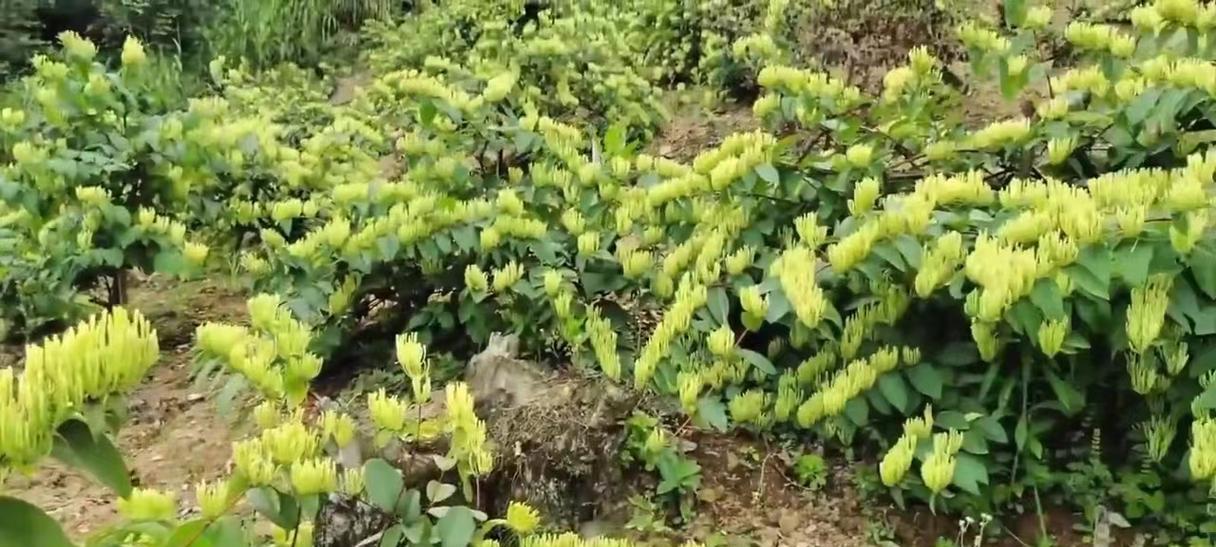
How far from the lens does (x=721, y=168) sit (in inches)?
90.8

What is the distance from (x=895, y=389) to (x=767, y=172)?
0.56 metres

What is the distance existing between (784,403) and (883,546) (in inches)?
13.2

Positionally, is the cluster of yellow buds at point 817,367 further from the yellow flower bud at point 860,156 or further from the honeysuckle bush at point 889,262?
the yellow flower bud at point 860,156

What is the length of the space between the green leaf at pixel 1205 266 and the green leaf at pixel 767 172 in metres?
0.84

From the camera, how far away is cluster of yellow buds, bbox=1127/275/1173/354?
5.55 ft

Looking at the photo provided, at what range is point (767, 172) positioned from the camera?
228 cm

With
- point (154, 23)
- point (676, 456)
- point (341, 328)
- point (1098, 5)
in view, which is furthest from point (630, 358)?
point (154, 23)

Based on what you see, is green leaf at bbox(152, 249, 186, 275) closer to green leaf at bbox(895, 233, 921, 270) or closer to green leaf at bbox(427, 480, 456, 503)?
green leaf at bbox(427, 480, 456, 503)

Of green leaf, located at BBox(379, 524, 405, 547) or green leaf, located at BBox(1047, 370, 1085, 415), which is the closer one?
green leaf, located at BBox(379, 524, 405, 547)

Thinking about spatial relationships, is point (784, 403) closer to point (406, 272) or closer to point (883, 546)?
point (883, 546)

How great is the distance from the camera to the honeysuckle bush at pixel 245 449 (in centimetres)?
85

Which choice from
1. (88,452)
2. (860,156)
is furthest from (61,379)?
(860,156)

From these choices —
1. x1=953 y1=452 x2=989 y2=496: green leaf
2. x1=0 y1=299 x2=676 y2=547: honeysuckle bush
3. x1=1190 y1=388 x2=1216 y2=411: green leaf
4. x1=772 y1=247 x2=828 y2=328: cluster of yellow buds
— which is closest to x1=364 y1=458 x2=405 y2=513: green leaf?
x1=0 y1=299 x2=676 y2=547: honeysuckle bush

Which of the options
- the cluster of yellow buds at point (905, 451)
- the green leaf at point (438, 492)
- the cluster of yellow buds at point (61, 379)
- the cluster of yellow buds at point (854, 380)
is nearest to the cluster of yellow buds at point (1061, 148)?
the cluster of yellow buds at point (854, 380)
